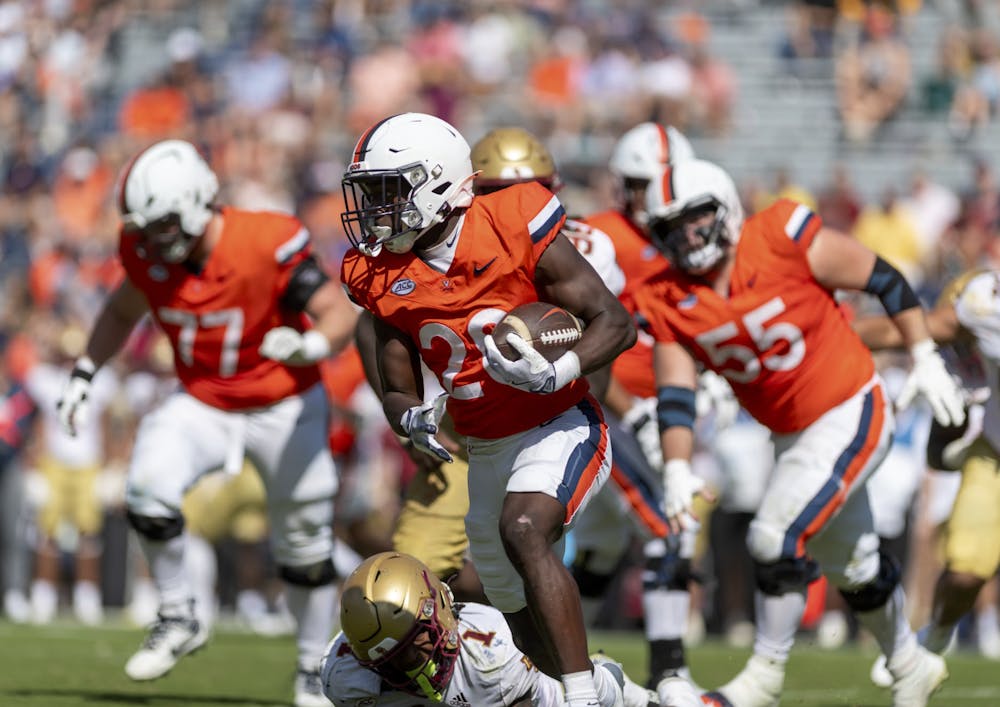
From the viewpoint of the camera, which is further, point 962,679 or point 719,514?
point 719,514

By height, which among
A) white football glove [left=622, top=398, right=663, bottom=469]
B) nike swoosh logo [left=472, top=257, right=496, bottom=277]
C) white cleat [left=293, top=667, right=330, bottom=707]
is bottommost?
white cleat [left=293, top=667, right=330, bottom=707]

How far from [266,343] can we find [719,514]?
5.04 metres

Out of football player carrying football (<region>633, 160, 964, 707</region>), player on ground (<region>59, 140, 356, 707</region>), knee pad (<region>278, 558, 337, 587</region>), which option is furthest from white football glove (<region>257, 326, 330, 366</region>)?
football player carrying football (<region>633, 160, 964, 707</region>)

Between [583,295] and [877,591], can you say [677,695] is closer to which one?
[877,591]

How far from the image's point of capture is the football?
4.89 m

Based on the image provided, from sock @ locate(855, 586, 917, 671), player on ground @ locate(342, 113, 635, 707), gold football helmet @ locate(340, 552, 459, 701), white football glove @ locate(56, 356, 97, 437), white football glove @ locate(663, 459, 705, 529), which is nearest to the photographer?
gold football helmet @ locate(340, 552, 459, 701)

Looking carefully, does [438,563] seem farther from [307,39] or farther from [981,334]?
[307,39]

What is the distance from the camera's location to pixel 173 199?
693 centimetres

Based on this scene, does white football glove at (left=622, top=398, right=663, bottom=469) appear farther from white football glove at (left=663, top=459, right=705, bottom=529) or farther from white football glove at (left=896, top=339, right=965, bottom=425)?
white football glove at (left=896, top=339, right=965, bottom=425)

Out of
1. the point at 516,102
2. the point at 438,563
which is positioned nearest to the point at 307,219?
the point at 516,102

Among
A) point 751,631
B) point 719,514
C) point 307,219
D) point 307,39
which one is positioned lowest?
point 751,631

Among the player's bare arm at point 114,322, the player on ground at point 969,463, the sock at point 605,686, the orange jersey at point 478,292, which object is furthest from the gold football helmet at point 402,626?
the player's bare arm at point 114,322

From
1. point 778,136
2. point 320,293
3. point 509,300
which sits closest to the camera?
point 509,300

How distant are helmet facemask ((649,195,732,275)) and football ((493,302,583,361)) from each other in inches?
49.8
